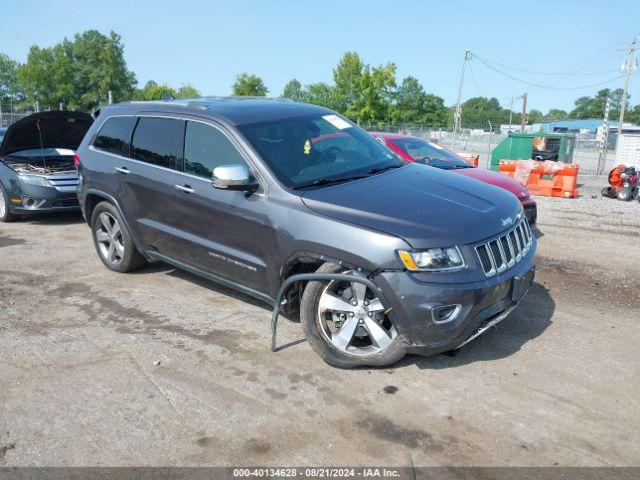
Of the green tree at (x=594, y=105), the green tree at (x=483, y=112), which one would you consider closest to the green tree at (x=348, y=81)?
the green tree at (x=483, y=112)

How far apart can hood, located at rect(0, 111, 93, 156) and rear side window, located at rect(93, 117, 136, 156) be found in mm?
3799

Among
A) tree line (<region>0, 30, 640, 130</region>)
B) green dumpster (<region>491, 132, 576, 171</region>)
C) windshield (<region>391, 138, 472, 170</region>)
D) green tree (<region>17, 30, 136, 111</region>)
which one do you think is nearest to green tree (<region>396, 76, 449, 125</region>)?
tree line (<region>0, 30, 640, 130</region>)

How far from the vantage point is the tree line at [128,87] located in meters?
55.6

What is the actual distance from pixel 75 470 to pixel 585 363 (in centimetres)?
346

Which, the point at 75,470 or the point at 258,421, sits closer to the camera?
the point at 75,470

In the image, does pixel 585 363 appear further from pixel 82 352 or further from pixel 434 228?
pixel 82 352

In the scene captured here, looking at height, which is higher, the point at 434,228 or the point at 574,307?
the point at 434,228

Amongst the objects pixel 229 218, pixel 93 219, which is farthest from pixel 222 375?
pixel 93 219

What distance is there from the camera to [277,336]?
14.7 feet

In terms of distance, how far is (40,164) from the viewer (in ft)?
30.5

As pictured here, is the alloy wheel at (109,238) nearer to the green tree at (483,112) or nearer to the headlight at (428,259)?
the headlight at (428,259)

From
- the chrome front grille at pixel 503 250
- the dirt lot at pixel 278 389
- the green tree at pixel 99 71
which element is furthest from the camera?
the green tree at pixel 99 71

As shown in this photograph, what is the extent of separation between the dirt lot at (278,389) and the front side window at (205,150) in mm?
1344

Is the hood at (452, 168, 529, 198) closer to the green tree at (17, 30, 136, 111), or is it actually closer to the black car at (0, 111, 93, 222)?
the black car at (0, 111, 93, 222)
